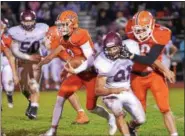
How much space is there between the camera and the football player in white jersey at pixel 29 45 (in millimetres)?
7110

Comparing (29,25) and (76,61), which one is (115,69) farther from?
(29,25)

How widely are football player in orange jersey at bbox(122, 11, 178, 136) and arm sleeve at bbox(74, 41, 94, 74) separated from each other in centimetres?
37

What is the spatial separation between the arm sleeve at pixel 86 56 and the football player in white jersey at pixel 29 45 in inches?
50.8

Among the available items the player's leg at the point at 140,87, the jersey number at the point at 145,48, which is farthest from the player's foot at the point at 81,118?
the jersey number at the point at 145,48

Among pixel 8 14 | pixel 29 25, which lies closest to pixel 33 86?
pixel 29 25

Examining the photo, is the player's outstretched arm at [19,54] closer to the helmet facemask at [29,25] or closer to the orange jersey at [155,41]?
the helmet facemask at [29,25]

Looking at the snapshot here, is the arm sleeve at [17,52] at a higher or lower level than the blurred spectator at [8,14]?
higher

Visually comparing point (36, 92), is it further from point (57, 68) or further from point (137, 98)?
point (57, 68)

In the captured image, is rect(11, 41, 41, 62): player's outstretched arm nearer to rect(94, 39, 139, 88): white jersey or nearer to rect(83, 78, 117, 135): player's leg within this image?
rect(83, 78, 117, 135): player's leg

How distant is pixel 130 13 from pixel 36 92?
222 inches

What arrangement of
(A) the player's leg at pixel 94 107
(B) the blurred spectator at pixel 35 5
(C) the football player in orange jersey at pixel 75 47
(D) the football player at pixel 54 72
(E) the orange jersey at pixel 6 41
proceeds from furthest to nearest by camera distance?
(B) the blurred spectator at pixel 35 5
(D) the football player at pixel 54 72
(E) the orange jersey at pixel 6 41
(C) the football player in orange jersey at pixel 75 47
(A) the player's leg at pixel 94 107

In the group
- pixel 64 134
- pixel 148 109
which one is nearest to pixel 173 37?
pixel 148 109

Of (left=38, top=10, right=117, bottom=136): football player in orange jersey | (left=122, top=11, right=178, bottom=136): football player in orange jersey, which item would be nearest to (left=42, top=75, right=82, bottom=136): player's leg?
(left=38, top=10, right=117, bottom=136): football player in orange jersey

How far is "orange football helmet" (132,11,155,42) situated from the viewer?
5484 mm
